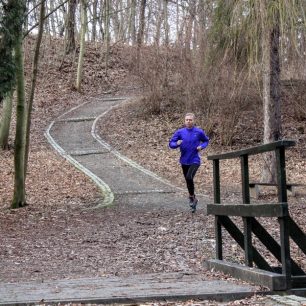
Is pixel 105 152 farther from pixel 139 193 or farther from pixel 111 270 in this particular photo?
pixel 111 270

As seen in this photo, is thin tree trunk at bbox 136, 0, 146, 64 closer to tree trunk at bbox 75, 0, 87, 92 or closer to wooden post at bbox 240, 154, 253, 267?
tree trunk at bbox 75, 0, 87, 92

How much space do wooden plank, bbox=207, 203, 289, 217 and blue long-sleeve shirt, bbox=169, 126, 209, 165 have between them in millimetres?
5062

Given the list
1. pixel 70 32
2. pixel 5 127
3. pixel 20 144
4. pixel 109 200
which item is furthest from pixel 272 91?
pixel 70 32

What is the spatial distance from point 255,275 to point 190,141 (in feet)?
22.7

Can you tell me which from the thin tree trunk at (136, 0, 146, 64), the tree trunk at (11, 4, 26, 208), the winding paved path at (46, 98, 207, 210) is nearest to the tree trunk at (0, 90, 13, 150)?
the winding paved path at (46, 98, 207, 210)

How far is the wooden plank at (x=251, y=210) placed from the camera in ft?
17.2

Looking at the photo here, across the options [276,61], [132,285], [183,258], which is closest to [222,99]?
[276,61]

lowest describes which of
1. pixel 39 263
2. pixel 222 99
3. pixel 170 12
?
pixel 39 263

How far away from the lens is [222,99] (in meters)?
21.8

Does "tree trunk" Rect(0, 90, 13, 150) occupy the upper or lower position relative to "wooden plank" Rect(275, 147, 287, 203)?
upper

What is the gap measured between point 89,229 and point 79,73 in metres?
22.0

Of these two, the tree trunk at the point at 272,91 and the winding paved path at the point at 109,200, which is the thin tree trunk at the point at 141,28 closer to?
the winding paved path at the point at 109,200

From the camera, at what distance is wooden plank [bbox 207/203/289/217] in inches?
206

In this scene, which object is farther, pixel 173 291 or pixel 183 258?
pixel 183 258
